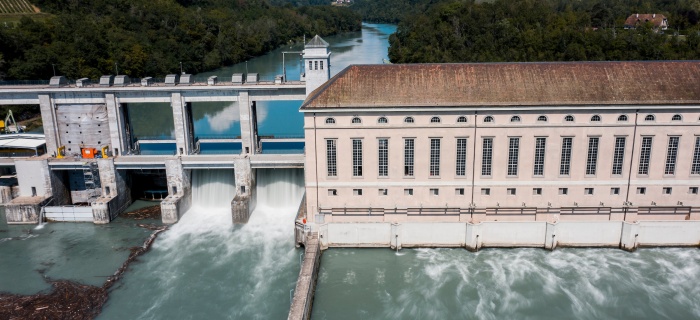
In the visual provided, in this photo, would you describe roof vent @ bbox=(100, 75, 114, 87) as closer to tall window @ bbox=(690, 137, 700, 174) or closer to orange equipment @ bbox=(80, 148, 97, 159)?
orange equipment @ bbox=(80, 148, 97, 159)

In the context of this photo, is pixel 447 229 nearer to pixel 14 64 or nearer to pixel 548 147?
pixel 548 147

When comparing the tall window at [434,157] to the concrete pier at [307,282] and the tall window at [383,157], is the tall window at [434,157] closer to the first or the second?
the tall window at [383,157]

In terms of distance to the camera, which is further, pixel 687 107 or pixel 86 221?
pixel 86 221

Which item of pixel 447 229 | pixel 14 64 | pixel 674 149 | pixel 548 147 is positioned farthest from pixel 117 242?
pixel 14 64

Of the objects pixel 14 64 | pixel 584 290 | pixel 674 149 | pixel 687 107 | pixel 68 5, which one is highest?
pixel 68 5

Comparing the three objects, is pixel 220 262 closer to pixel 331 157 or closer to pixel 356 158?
pixel 331 157

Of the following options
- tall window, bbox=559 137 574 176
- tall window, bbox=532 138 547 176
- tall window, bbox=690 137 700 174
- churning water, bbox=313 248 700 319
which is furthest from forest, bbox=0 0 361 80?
tall window, bbox=690 137 700 174
